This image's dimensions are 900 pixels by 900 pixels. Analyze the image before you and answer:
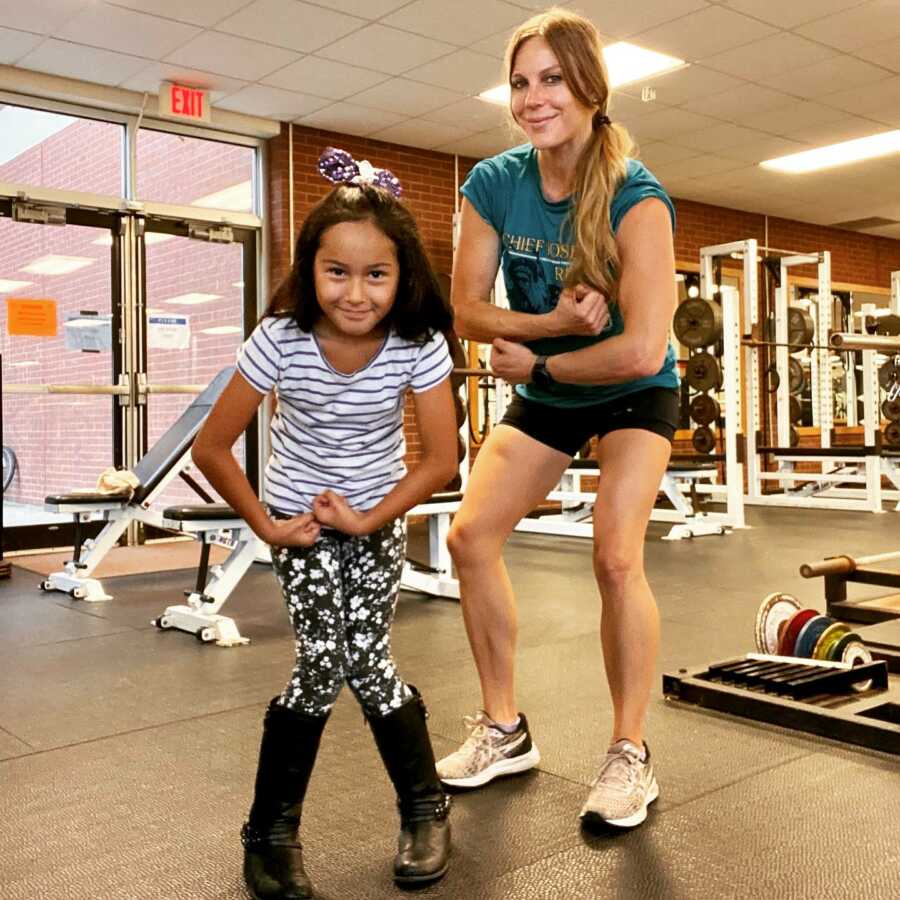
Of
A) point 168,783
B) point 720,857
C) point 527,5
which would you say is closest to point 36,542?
point 527,5

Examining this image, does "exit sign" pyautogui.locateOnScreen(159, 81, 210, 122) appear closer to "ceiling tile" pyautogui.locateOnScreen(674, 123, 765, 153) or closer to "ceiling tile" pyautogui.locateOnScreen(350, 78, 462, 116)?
"ceiling tile" pyautogui.locateOnScreen(350, 78, 462, 116)

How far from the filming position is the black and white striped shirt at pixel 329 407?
1400mm

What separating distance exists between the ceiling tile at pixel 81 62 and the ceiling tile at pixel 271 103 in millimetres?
646

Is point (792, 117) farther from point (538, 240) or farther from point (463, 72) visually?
point (538, 240)

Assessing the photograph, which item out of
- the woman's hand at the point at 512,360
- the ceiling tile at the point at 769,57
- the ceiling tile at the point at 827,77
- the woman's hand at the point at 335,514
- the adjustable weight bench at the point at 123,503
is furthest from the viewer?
the ceiling tile at the point at 827,77

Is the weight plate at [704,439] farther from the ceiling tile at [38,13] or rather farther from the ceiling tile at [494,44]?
the ceiling tile at [38,13]

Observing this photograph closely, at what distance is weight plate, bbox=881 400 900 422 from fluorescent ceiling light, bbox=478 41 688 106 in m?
3.69

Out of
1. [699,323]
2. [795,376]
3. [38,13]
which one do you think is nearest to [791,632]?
[38,13]

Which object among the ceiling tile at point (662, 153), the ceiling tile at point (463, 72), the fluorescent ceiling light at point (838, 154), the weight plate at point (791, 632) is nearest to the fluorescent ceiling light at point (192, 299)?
the ceiling tile at point (463, 72)

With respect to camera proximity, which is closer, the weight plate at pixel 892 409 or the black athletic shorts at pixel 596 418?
the black athletic shorts at pixel 596 418

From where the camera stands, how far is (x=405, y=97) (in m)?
5.95

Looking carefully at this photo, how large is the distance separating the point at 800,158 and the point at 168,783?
23.2 feet

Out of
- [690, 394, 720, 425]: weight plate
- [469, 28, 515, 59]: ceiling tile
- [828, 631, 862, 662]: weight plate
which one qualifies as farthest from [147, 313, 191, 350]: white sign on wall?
[828, 631, 862, 662]: weight plate

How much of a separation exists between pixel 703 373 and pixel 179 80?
12.4 ft
